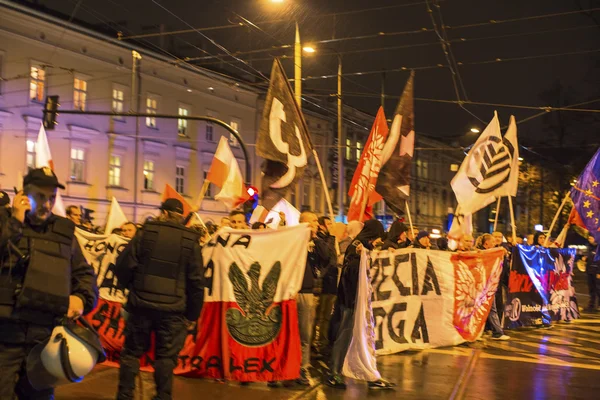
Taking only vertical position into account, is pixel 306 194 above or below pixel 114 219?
above

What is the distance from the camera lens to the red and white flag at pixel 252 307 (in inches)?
293

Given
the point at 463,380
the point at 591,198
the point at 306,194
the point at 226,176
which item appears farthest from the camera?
the point at 306,194

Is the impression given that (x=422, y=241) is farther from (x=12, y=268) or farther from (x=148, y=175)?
(x=148, y=175)

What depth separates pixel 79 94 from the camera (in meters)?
33.1

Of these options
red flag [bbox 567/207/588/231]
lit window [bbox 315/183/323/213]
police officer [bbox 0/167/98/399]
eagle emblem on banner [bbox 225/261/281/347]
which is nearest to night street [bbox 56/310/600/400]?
eagle emblem on banner [bbox 225/261/281/347]

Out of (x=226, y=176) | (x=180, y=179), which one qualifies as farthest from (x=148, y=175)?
(x=226, y=176)

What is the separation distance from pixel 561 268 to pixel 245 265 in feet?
32.6

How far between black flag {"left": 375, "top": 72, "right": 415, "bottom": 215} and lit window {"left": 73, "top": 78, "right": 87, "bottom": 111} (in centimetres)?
2461

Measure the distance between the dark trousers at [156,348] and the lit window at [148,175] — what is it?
1281 inches

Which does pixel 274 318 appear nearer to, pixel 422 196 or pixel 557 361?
pixel 557 361

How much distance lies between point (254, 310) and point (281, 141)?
2.42 metres

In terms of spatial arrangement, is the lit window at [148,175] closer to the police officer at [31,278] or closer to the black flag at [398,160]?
the black flag at [398,160]

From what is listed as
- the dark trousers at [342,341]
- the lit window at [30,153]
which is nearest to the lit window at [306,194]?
the lit window at [30,153]

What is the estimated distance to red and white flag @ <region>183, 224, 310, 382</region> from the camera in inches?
293
